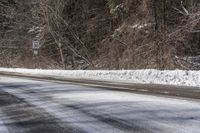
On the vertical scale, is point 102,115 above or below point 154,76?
below

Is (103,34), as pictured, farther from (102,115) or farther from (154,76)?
(102,115)

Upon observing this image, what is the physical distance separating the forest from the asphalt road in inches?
560

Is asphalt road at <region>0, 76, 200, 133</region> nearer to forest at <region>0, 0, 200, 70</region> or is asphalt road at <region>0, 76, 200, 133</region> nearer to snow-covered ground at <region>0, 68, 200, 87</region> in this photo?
snow-covered ground at <region>0, 68, 200, 87</region>

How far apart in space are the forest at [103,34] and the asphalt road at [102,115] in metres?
14.2

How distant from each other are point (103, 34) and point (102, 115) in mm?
29126

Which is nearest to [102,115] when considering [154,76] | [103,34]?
[154,76]

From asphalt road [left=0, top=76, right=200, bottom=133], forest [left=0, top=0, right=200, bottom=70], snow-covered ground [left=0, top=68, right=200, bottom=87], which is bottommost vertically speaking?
asphalt road [left=0, top=76, right=200, bottom=133]

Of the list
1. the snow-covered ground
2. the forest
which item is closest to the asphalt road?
the snow-covered ground

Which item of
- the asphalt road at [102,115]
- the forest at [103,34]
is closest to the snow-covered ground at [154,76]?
the forest at [103,34]

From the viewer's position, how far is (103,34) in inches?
1538

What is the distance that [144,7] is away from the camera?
29.9 metres

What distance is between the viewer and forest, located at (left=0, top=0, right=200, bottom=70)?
27.6m

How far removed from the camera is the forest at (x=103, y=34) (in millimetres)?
27594

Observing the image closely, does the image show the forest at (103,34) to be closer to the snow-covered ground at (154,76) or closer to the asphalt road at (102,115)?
the snow-covered ground at (154,76)
